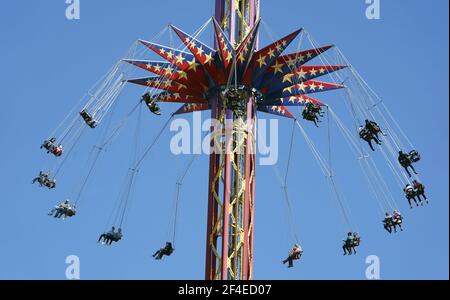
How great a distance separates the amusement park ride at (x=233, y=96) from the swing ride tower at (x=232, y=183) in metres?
0.04

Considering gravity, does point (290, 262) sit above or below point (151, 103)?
below

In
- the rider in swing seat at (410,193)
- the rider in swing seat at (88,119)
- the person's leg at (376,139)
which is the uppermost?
the rider in swing seat at (88,119)

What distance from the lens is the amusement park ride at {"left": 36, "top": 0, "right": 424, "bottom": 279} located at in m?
48.8

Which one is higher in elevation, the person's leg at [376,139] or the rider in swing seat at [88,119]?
the rider in swing seat at [88,119]

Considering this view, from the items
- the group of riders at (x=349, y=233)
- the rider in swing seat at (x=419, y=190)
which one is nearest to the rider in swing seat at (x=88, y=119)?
the group of riders at (x=349, y=233)

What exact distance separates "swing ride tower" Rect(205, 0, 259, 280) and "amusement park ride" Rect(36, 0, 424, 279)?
0.04m

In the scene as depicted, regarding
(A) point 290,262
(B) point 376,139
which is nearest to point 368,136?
(B) point 376,139

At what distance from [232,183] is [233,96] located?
3.41 m

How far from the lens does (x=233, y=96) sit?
1935 inches

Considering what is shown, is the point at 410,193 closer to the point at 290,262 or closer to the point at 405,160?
the point at 405,160

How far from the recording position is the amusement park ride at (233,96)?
48.8m

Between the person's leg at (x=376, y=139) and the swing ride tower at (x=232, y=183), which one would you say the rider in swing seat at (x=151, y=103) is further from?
the person's leg at (x=376, y=139)

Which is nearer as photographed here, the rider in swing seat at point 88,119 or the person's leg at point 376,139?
the person's leg at point 376,139

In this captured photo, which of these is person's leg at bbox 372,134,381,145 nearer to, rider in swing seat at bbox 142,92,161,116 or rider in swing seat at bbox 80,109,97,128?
rider in swing seat at bbox 142,92,161,116
